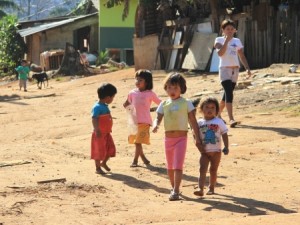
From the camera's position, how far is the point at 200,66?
25156 mm

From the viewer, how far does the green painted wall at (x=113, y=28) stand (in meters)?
40.4

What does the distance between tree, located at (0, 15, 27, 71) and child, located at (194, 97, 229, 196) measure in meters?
36.7

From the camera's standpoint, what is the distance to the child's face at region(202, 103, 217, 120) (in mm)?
7398

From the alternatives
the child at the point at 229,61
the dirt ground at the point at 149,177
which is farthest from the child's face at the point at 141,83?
the child at the point at 229,61

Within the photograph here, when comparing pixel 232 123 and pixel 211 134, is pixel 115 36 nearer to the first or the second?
pixel 232 123

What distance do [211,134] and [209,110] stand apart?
0.26 meters

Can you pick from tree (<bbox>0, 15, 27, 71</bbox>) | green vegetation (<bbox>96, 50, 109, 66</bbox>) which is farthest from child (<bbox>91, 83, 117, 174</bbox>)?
tree (<bbox>0, 15, 27, 71</bbox>)

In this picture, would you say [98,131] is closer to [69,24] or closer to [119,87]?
[119,87]

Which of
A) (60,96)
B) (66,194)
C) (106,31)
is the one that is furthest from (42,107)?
(106,31)

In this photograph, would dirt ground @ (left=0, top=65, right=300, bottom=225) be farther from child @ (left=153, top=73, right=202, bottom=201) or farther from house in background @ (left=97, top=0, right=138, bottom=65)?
house in background @ (left=97, top=0, right=138, bottom=65)

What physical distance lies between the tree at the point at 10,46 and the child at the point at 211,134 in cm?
3668

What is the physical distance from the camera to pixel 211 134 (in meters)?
7.44

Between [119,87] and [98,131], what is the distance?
13.6 metres

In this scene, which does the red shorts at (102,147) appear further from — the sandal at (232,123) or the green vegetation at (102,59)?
the green vegetation at (102,59)
